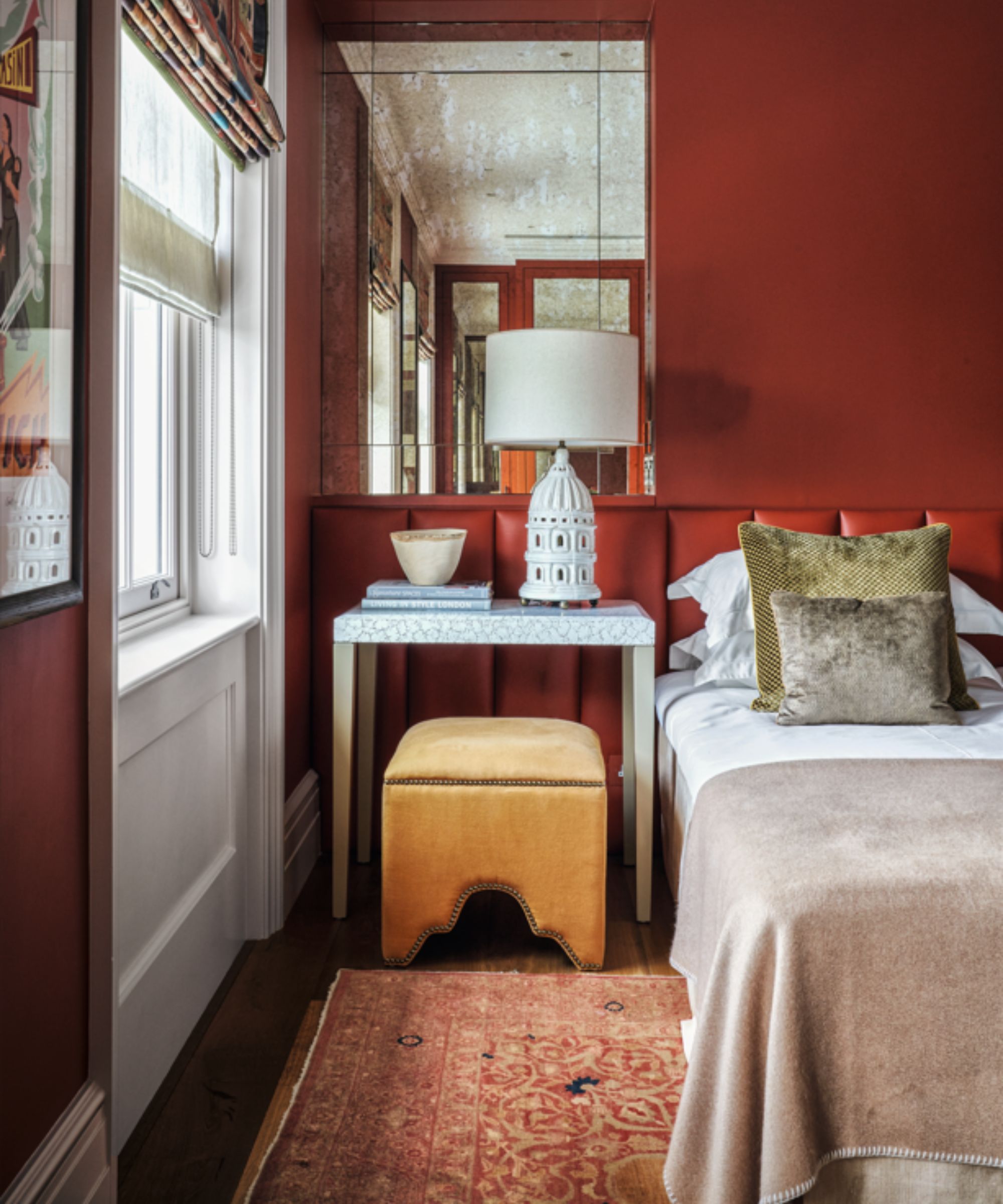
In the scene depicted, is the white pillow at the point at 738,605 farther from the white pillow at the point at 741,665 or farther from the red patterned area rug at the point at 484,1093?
the red patterned area rug at the point at 484,1093

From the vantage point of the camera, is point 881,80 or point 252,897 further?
point 881,80

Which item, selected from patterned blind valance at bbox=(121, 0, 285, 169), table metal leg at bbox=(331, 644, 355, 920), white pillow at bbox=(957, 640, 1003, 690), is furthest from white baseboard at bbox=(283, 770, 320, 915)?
white pillow at bbox=(957, 640, 1003, 690)

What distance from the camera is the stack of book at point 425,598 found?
2.72 m

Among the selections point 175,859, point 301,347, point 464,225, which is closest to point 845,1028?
point 175,859

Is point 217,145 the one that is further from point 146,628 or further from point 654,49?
point 654,49

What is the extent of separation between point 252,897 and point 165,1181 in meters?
0.96

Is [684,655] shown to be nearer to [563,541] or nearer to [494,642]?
[563,541]

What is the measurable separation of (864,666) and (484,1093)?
4.11ft

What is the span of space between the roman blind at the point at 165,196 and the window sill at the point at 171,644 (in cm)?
69

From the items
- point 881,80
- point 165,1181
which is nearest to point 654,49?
point 881,80

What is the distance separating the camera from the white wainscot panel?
178cm

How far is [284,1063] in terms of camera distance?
199 cm

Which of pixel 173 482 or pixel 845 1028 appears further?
pixel 173 482

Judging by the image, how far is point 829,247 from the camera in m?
3.11
